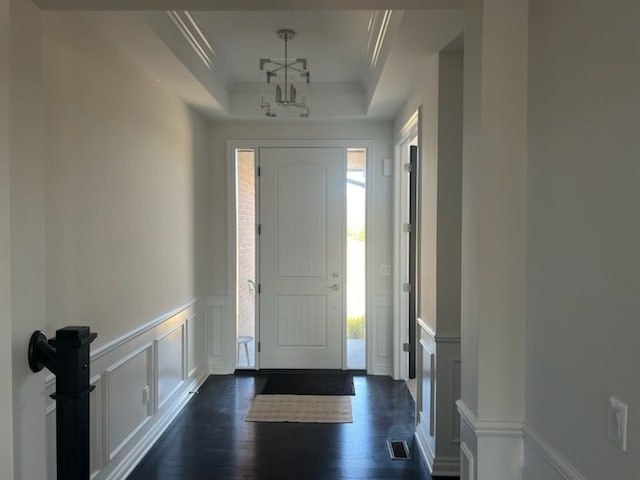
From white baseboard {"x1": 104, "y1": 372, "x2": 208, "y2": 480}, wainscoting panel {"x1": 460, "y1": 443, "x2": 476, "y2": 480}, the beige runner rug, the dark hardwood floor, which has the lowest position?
the dark hardwood floor

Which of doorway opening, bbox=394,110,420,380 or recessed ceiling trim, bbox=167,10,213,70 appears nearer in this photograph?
recessed ceiling trim, bbox=167,10,213,70

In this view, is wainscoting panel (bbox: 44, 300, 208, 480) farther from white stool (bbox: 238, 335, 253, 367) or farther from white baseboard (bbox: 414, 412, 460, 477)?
white baseboard (bbox: 414, 412, 460, 477)

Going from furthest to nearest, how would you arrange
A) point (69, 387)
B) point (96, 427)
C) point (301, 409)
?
1. point (301, 409)
2. point (96, 427)
3. point (69, 387)

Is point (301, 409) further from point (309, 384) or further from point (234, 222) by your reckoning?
point (234, 222)

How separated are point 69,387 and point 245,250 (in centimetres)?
297

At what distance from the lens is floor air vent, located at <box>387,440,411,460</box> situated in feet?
9.05

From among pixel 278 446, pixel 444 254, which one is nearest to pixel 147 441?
pixel 278 446

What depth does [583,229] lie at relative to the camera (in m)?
1.14

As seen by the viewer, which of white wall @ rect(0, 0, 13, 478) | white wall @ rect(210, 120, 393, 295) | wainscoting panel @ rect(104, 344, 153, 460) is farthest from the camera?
white wall @ rect(210, 120, 393, 295)

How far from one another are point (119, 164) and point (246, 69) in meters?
1.58

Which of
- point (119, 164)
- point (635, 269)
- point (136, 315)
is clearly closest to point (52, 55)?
point (119, 164)

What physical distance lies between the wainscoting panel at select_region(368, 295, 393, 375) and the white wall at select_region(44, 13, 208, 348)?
5.98ft

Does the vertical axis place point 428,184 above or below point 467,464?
above

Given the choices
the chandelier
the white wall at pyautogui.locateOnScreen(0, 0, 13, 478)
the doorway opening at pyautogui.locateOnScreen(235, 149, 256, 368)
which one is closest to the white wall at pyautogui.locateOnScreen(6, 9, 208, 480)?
the white wall at pyautogui.locateOnScreen(0, 0, 13, 478)
